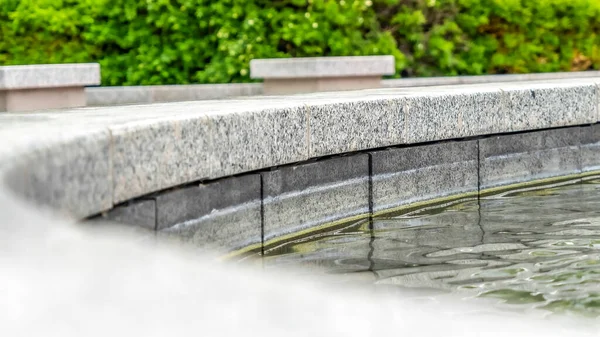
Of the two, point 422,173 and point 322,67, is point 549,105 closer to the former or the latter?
point 422,173

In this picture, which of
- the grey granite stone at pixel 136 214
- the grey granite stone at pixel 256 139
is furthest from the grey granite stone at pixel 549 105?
the grey granite stone at pixel 136 214

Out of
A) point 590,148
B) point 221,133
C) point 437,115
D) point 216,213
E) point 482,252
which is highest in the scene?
point 221,133

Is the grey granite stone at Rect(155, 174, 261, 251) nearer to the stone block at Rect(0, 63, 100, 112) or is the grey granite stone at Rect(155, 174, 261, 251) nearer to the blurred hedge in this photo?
the stone block at Rect(0, 63, 100, 112)

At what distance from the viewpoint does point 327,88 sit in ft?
35.7

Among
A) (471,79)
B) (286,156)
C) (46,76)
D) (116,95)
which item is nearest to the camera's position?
(286,156)

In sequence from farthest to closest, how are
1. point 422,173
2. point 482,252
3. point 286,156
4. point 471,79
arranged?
point 471,79 < point 422,173 < point 286,156 < point 482,252

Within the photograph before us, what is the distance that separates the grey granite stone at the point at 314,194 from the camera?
6188 millimetres

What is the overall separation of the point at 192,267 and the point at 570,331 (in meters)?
1.40

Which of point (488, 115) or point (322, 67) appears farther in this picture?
point (322, 67)

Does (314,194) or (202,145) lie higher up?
(202,145)

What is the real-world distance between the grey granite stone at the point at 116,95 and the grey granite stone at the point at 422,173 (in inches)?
167

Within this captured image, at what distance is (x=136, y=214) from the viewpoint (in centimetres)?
491

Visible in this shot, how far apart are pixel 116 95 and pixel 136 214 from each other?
264 inches

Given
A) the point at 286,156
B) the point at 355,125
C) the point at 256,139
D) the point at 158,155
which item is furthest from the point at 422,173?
the point at 158,155
